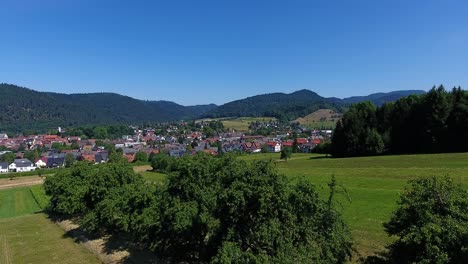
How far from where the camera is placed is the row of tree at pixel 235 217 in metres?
17.4

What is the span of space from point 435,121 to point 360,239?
4981 cm

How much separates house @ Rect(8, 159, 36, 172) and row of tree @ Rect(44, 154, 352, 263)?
137 metres

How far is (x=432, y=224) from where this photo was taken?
53.1ft

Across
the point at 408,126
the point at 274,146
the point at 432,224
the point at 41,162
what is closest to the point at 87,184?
the point at 432,224

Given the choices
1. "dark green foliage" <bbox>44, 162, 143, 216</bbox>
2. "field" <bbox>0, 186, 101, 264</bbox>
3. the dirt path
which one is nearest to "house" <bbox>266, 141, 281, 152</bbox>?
the dirt path

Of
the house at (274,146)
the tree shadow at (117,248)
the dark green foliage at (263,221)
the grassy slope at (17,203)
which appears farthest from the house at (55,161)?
the dark green foliage at (263,221)

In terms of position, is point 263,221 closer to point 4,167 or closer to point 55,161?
point 4,167

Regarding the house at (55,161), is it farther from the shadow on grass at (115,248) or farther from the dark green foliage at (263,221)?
the dark green foliage at (263,221)

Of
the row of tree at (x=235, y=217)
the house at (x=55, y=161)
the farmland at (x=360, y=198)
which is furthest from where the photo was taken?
the house at (x=55, y=161)

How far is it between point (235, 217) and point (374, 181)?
31542 mm

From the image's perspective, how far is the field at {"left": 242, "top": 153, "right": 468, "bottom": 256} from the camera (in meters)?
26.9

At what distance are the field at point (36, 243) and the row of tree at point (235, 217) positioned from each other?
→ 19.7ft

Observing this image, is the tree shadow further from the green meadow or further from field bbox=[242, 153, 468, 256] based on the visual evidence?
field bbox=[242, 153, 468, 256]

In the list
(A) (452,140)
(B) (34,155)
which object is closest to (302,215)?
(A) (452,140)
